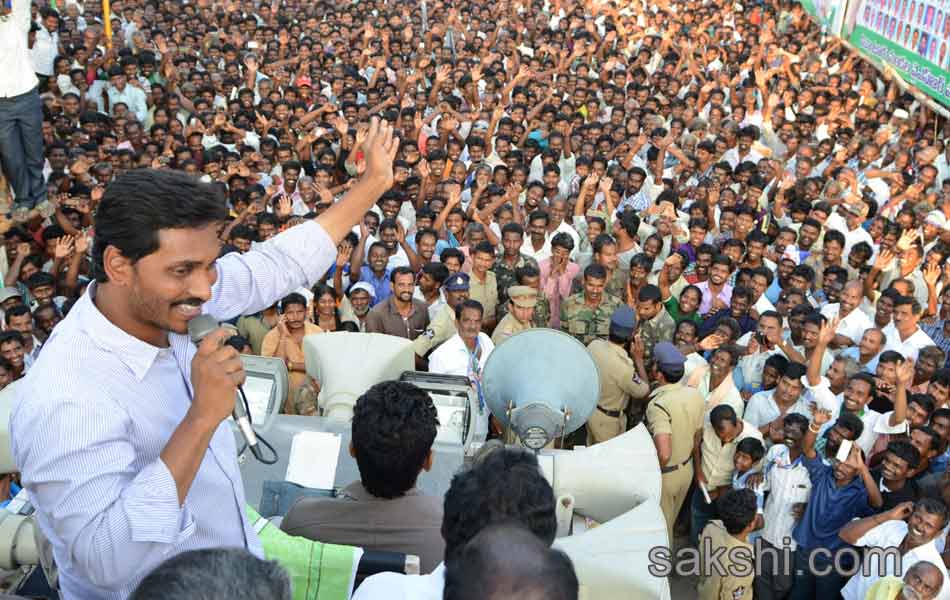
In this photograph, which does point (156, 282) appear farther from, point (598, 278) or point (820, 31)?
point (820, 31)

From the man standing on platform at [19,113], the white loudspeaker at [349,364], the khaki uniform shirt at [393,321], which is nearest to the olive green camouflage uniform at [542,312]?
the khaki uniform shirt at [393,321]

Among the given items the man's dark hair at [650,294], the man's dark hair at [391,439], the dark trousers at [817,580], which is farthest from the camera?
the man's dark hair at [650,294]

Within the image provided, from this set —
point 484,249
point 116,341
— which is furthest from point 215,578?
point 484,249

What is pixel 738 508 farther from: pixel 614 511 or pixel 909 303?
pixel 909 303

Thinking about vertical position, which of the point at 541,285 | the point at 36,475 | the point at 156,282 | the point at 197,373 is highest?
the point at 156,282

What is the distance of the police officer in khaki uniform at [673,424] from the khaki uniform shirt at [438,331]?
4.15ft

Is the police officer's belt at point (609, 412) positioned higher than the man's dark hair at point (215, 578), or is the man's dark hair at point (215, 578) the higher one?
the man's dark hair at point (215, 578)

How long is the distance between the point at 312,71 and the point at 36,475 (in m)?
10.1

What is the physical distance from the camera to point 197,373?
53.7 inches

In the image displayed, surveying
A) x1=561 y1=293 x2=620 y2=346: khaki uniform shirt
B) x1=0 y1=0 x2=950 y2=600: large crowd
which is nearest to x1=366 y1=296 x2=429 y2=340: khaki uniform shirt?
x1=0 y1=0 x2=950 y2=600: large crowd

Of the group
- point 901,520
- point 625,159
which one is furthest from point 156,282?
point 625,159

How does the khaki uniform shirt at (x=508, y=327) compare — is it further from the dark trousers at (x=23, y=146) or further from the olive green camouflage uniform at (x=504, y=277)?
the dark trousers at (x=23, y=146)

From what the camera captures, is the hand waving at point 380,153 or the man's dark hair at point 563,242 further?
the man's dark hair at point 563,242

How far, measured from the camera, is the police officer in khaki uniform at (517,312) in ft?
16.7
